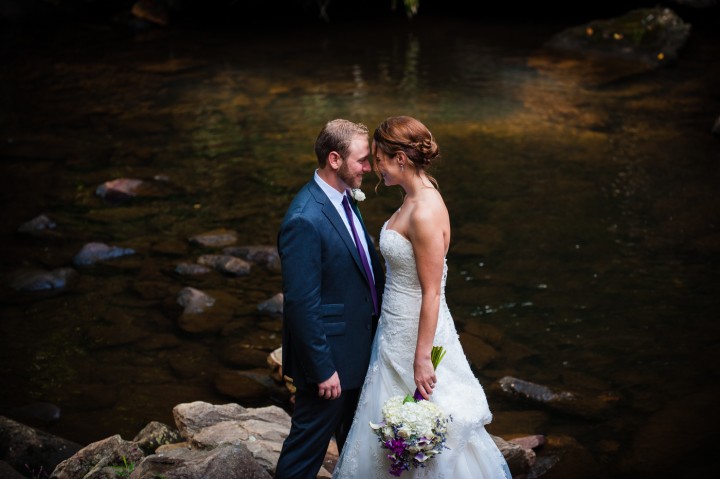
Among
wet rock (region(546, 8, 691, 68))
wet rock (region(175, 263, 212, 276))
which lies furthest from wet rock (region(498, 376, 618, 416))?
wet rock (region(546, 8, 691, 68))

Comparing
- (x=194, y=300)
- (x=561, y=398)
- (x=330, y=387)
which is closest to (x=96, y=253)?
(x=194, y=300)

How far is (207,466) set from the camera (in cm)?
370

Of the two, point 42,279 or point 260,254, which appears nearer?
point 42,279

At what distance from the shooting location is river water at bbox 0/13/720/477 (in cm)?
580

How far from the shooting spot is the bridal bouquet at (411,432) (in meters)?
3.28

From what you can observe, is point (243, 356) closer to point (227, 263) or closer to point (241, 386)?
point (241, 386)

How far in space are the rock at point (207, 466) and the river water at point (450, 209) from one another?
5.82 ft

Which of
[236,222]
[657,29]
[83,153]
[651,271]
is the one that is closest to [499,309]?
[651,271]

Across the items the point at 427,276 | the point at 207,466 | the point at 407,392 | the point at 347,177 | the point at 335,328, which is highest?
the point at 347,177

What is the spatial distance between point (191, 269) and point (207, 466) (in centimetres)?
406

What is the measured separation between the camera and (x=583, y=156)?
10070 millimetres

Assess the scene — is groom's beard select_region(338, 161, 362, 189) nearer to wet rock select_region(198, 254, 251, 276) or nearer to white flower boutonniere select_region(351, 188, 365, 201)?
white flower boutonniere select_region(351, 188, 365, 201)

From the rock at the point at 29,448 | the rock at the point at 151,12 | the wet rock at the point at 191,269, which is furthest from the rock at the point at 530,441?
the rock at the point at 151,12

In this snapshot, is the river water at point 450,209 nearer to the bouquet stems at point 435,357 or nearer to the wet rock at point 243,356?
the wet rock at point 243,356
